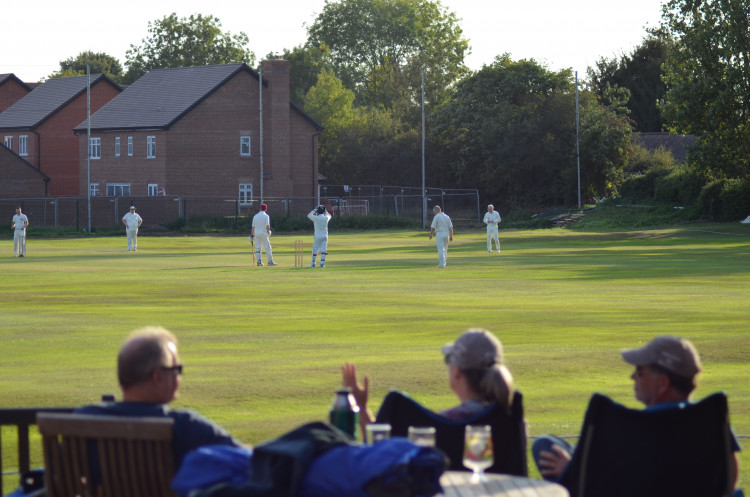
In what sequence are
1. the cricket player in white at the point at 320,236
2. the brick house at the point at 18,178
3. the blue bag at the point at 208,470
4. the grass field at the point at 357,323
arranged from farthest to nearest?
1. the brick house at the point at 18,178
2. the cricket player in white at the point at 320,236
3. the grass field at the point at 357,323
4. the blue bag at the point at 208,470

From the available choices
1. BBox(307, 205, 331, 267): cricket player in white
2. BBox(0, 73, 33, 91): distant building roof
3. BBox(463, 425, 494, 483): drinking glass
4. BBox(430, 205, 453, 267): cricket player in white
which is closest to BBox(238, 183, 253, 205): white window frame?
BBox(0, 73, 33, 91): distant building roof

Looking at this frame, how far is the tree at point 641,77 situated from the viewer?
304ft

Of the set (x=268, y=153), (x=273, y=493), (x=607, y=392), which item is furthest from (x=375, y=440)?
(x=268, y=153)

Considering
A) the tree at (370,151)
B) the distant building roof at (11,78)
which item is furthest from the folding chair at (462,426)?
the distant building roof at (11,78)

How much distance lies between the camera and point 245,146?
78625 mm

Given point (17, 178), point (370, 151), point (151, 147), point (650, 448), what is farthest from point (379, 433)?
point (370, 151)

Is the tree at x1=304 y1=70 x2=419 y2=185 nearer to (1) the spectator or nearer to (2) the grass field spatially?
(2) the grass field

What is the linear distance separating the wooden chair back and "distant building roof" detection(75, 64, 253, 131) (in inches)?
2860

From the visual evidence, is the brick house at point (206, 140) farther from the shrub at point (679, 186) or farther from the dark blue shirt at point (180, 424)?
the dark blue shirt at point (180, 424)

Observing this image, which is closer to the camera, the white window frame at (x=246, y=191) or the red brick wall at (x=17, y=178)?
the white window frame at (x=246, y=191)

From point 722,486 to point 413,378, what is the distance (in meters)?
7.58

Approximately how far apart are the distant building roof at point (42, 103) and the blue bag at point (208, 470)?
84.9 meters

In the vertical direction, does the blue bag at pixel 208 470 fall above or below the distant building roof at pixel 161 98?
below

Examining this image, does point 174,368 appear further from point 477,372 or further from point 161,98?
point 161,98
